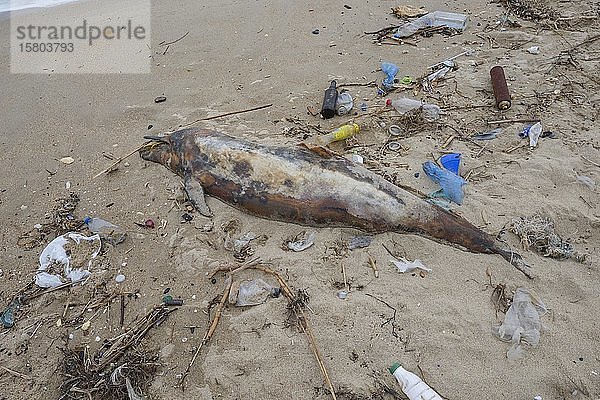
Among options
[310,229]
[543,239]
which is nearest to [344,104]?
[310,229]

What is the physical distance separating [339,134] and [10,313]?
2.94 meters

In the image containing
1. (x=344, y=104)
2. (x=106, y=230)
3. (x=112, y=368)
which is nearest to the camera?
(x=112, y=368)

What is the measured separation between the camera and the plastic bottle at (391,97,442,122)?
15.9ft

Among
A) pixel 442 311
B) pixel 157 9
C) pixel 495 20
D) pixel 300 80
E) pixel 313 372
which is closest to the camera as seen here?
pixel 313 372

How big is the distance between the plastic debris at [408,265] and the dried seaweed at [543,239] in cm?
75

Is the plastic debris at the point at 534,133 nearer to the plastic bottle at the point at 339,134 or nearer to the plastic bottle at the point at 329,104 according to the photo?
the plastic bottle at the point at 339,134

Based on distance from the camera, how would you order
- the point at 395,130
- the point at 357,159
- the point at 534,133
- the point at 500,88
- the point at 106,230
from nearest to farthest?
the point at 106,230 → the point at 357,159 → the point at 534,133 → the point at 395,130 → the point at 500,88

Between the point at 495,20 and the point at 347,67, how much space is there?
2429 millimetres

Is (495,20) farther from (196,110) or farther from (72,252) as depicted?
(72,252)

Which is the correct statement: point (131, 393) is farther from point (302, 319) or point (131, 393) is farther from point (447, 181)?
point (447, 181)

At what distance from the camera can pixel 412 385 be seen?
256 centimetres

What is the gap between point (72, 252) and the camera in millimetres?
3535

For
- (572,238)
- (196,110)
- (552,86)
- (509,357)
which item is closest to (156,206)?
(196,110)

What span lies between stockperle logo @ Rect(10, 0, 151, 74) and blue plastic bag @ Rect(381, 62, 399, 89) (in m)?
2.90
